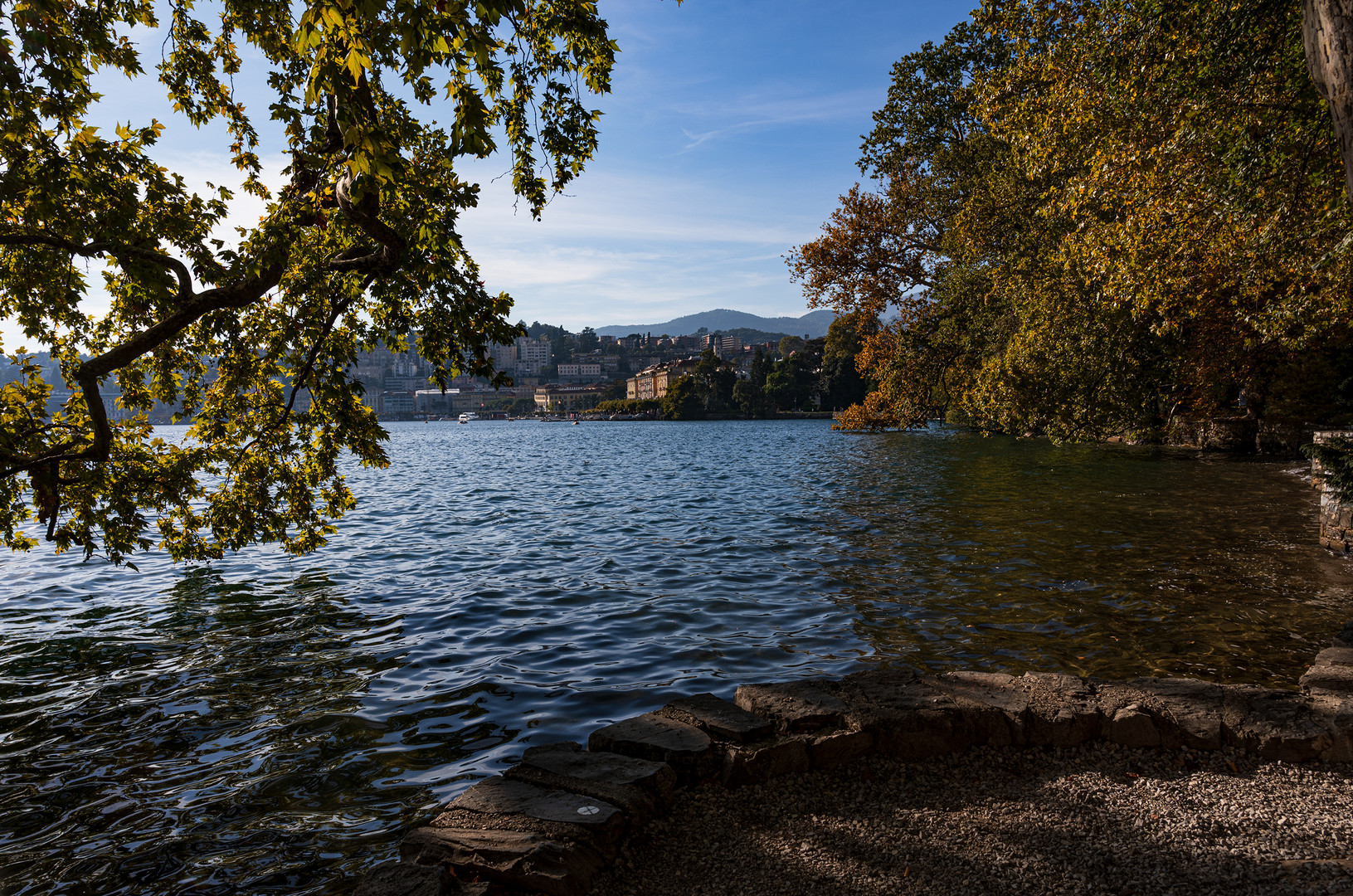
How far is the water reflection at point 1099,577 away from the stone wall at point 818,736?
175 cm

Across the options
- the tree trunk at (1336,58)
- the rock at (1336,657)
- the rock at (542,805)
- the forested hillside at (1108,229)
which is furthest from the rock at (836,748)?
the forested hillside at (1108,229)

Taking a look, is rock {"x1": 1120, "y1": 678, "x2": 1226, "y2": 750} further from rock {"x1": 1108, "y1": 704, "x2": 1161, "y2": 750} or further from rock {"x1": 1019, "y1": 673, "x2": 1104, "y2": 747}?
rock {"x1": 1019, "y1": 673, "x2": 1104, "y2": 747}

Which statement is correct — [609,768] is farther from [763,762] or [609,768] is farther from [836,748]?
[836,748]

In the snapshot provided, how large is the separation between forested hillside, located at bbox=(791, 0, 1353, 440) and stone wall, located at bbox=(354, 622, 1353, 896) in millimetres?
8740

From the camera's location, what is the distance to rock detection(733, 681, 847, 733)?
510 centimetres

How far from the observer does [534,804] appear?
4.15 metres

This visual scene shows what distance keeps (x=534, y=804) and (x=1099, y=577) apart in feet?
32.5

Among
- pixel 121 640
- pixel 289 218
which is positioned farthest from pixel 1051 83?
pixel 121 640

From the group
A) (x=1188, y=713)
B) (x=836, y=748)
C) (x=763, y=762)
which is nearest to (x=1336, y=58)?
(x=1188, y=713)

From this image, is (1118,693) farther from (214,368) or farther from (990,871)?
(214,368)

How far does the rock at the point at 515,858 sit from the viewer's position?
3.52 m

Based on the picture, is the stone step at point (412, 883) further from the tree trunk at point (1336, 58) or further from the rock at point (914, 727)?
the tree trunk at point (1336, 58)

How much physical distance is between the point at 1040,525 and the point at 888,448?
3066 cm

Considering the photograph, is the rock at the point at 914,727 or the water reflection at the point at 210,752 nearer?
the water reflection at the point at 210,752
